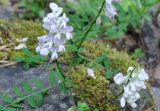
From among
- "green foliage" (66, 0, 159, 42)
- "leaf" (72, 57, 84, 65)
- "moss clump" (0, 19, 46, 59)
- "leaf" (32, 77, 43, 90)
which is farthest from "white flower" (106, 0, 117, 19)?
"green foliage" (66, 0, 159, 42)

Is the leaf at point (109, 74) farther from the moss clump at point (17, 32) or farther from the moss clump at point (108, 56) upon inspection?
the moss clump at point (17, 32)

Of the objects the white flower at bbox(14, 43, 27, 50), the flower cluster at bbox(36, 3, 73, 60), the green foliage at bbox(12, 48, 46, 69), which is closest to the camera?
the flower cluster at bbox(36, 3, 73, 60)

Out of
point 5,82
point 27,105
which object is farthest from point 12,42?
point 27,105

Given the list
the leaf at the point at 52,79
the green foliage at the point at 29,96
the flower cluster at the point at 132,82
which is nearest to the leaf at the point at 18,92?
the green foliage at the point at 29,96

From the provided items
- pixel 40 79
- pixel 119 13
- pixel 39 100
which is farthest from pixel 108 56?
pixel 119 13

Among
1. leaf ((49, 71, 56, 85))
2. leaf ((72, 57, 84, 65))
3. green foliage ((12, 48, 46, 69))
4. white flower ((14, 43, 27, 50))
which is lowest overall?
leaf ((49, 71, 56, 85))

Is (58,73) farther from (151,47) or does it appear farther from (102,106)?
(151,47)

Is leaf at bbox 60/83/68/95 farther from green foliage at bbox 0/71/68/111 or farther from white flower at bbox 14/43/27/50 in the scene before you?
white flower at bbox 14/43/27/50
